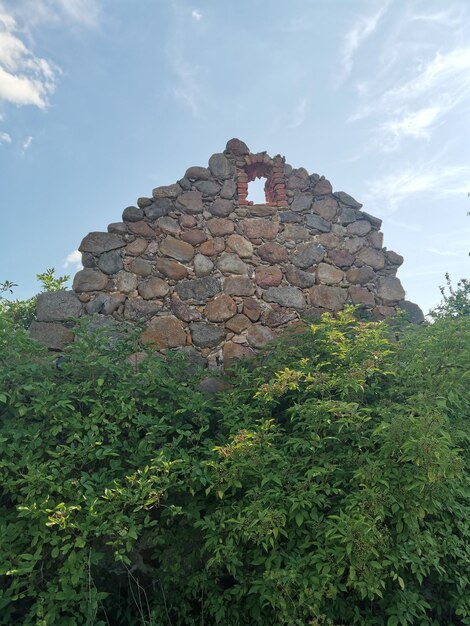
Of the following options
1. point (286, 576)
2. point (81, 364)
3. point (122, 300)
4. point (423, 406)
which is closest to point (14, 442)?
point (81, 364)

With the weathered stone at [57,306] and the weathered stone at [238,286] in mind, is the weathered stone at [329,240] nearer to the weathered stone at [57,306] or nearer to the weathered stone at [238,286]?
the weathered stone at [238,286]

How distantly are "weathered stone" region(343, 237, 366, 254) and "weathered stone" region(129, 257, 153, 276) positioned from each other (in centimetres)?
230

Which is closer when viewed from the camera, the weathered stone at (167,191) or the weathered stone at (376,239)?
the weathered stone at (167,191)

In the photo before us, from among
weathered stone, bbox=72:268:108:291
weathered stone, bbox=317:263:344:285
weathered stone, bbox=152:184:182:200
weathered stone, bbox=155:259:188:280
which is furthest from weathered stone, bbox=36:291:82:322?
weathered stone, bbox=317:263:344:285

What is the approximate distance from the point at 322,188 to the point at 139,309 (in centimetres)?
263

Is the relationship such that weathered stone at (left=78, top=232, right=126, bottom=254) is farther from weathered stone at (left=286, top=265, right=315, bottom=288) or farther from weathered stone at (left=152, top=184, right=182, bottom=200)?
weathered stone at (left=286, top=265, right=315, bottom=288)

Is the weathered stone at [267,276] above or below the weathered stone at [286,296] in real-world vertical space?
above

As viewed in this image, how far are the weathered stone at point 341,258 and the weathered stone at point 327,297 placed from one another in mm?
322

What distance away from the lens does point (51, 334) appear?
4199 mm

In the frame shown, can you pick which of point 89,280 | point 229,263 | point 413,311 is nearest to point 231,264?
point 229,263

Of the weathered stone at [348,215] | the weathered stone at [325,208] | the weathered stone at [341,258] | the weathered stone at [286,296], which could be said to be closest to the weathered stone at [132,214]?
the weathered stone at [286,296]

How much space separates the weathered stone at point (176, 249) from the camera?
472 cm

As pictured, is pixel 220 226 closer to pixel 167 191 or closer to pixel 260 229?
pixel 260 229

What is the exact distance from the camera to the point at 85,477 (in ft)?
8.54
